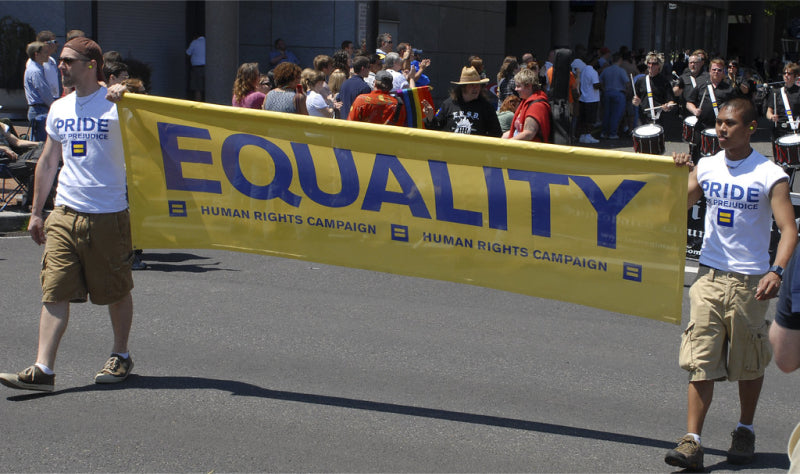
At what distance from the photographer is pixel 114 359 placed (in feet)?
18.5

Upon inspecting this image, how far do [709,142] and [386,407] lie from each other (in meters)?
8.11

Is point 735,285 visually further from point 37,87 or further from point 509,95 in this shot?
point 37,87

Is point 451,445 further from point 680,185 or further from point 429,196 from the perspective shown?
point 680,185

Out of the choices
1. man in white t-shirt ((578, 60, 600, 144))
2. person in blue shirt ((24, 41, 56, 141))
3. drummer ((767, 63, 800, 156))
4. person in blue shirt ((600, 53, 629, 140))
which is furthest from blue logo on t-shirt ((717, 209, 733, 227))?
person in blue shirt ((600, 53, 629, 140))

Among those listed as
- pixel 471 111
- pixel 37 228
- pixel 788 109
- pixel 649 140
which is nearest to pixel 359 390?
pixel 37 228

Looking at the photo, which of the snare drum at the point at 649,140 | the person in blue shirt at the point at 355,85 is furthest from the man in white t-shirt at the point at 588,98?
the person in blue shirt at the point at 355,85

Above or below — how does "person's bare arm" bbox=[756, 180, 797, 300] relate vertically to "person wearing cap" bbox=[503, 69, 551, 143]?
below

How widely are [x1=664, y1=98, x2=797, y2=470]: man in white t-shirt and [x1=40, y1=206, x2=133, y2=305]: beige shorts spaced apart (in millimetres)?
3247

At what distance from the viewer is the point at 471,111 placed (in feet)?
30.7

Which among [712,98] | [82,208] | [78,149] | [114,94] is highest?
[712,98]

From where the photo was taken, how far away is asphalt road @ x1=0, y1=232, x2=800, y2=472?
4.71m

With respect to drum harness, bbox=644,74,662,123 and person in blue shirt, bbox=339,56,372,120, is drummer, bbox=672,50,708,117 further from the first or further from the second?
person in blue shirt, bbox=339,56,372,120

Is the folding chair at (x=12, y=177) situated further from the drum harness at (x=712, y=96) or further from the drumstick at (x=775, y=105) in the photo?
the drumstick at (x=775, y=105)

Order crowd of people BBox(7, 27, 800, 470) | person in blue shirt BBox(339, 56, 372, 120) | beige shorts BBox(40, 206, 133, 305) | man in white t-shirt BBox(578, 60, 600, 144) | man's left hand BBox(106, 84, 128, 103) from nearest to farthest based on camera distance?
crowd of people BBox(7, 27, 800, 470) < beige shorts BBox(40, 206, 133, 305) < man's left hand BBox(106, 84, 128, 103) < person in blue shirt BBox(339, 56, 372, 120) < man in white t-shirt BBox(578, 60, 600, 144)
